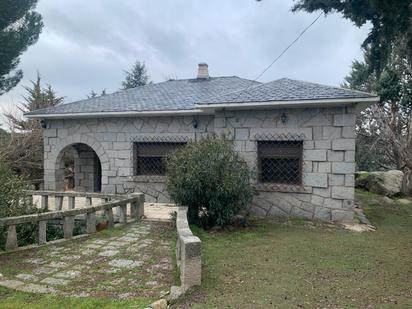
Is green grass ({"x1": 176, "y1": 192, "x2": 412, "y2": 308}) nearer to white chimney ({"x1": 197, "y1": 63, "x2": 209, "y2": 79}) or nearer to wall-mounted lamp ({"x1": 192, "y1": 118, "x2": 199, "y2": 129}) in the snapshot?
wall-mounted lamp ({"x1": 192, "y1": 118, "x2": 199, "y2": 129})

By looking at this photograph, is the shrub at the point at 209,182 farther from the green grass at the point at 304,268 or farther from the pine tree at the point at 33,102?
the pine tree at the point at 33,102

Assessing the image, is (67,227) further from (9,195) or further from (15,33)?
(15,33)

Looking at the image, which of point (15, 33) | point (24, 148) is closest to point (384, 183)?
point (15, 33)

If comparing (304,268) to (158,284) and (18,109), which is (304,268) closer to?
(158,284)

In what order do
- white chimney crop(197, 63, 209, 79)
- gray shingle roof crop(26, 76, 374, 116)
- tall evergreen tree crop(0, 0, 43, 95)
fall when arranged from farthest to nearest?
white chimney crop(197, 63, 209, 79), tall evergreen tree crop(0, 0, 43, 95), gray shingle roof crop(26, 76, 374, 116)

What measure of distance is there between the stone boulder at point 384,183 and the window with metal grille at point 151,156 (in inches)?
308

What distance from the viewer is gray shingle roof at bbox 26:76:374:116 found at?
8719 millimetres

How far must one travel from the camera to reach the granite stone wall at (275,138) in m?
8.40

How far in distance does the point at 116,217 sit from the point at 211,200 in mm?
2746

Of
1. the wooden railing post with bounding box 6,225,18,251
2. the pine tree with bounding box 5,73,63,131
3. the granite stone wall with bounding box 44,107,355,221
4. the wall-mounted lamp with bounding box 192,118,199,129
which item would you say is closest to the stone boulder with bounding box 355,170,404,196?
the granite stone wall with bounding box 44,107,355,221

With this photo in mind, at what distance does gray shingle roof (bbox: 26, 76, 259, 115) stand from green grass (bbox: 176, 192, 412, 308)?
4969 mm

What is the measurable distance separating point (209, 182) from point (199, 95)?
5.24 meters

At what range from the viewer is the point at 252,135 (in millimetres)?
9203

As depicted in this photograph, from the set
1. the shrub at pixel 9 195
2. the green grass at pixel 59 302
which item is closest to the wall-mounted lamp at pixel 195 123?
the shrub at pixel 9 195
